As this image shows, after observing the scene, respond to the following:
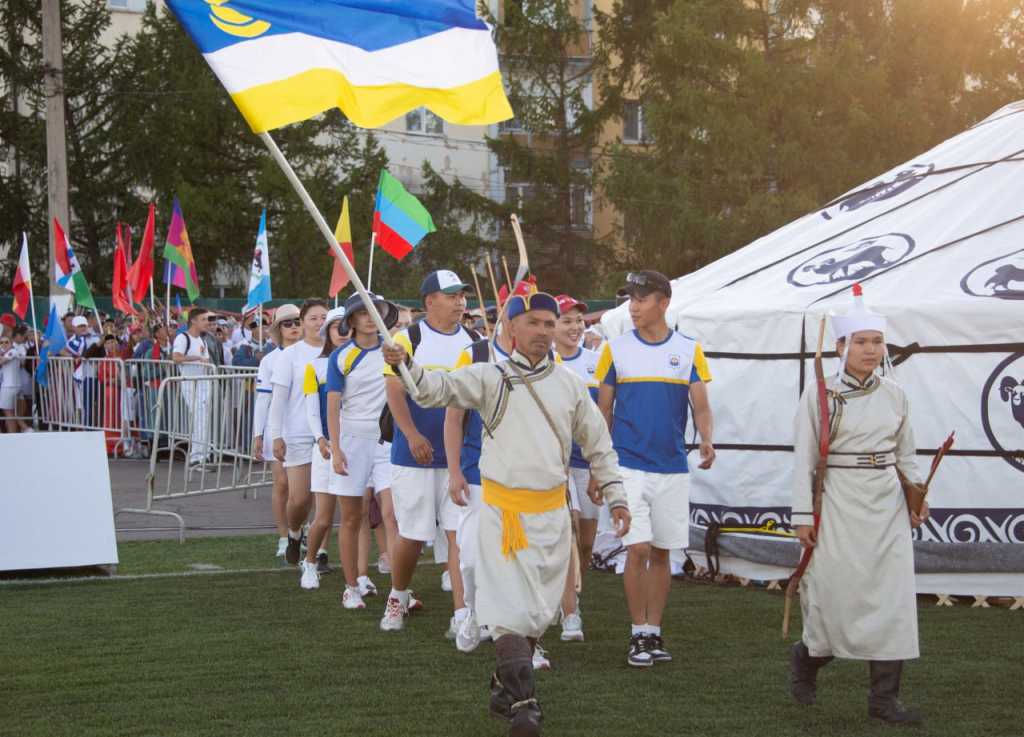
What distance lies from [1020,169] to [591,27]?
1235 inches

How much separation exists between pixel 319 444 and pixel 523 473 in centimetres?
297

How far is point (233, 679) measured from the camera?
6199 millimetres

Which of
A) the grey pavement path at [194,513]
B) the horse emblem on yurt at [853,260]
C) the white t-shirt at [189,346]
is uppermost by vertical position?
the horse emblem on yurt at [853,260]

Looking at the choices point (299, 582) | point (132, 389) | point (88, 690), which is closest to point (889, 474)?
point (88, 690)

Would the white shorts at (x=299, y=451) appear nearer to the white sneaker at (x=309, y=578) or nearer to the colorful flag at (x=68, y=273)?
the white sneaker at (x=309, y=578)

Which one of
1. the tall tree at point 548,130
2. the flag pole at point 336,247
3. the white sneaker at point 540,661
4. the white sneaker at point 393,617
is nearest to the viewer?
the flag pole at point 336,247

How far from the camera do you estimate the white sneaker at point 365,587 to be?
815 cm

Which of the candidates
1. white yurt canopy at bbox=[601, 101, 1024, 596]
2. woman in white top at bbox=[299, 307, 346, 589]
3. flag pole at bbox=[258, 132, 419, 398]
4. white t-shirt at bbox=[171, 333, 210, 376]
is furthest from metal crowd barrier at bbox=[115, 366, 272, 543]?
flag pole at bbox=[258, 132, 419, 398]

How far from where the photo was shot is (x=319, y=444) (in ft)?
26.9

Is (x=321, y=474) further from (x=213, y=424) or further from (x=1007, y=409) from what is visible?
(x=213, y=424)

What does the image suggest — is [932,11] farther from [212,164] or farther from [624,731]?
[624,731]

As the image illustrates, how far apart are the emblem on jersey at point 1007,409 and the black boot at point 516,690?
422 cm

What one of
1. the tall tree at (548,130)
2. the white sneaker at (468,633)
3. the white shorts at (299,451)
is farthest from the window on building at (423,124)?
the white sneaker at (468,633)

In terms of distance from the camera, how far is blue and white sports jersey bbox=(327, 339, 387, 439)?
800 centimetres
